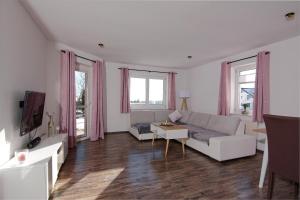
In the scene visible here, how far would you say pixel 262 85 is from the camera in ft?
12.0

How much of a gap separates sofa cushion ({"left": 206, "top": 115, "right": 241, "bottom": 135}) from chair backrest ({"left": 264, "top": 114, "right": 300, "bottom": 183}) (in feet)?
5.70

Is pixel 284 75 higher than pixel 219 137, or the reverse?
pixel 284 75

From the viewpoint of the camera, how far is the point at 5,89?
6.28 feet

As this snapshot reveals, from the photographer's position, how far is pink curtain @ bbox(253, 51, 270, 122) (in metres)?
3.62

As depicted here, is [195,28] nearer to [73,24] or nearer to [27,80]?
[73,24]

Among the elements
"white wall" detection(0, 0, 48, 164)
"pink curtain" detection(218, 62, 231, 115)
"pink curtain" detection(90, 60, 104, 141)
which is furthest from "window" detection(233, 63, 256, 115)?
"white wall" detection(0, 0, 48, 164)

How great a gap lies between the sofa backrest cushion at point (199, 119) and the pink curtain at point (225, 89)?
0.52m

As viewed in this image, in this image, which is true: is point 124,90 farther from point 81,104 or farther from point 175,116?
point 175,116

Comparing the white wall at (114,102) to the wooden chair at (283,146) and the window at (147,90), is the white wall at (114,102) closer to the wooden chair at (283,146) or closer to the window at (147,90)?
the window at (147,90)

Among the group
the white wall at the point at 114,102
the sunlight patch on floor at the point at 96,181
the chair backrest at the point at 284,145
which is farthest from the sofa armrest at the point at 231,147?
the white wall at the point at 114,102

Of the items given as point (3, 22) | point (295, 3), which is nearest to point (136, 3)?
point (3, 22)

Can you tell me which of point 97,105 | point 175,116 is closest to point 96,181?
point 97,105

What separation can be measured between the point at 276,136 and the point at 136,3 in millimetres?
2352

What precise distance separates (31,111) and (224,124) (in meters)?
3.83
